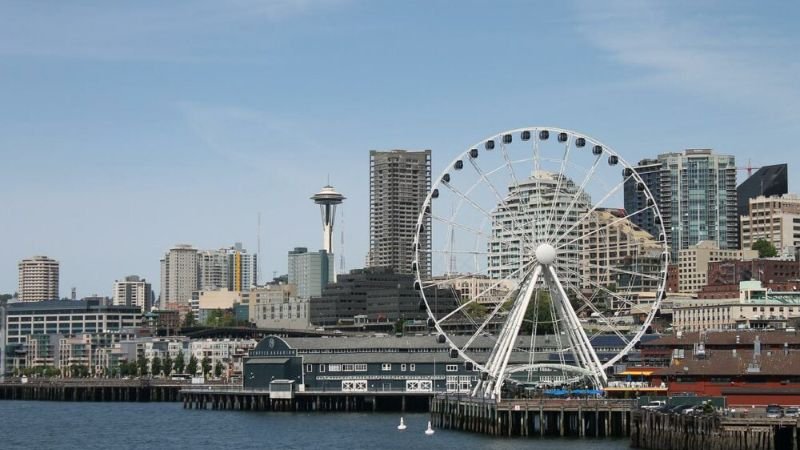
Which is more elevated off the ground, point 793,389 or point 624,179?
point 624,179

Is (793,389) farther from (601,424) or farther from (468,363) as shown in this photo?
(468,363)

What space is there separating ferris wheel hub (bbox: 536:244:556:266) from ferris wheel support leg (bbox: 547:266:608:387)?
0.91 metres

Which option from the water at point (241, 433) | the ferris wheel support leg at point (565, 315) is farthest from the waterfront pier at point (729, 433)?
the ferris wheel support leg at point (565, 315)

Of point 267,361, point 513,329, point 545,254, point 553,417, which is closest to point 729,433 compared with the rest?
point 553,417

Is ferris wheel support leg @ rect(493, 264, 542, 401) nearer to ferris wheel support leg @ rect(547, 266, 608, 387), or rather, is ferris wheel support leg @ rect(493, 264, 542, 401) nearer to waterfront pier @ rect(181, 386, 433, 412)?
ferris wheel support leg @ rect(547, 266, 608, 387)

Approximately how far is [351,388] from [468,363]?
48690mm

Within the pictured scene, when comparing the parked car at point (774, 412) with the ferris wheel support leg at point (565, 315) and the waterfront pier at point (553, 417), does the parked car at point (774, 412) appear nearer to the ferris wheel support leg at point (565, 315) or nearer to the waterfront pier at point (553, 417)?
the waterfront pier at point (553, 417)

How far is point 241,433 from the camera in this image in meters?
139

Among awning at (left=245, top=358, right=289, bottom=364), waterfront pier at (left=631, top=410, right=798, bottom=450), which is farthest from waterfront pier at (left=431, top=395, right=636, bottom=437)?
awning at (left=245, top=358, right=289, bottom=364)

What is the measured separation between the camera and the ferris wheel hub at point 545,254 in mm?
123438

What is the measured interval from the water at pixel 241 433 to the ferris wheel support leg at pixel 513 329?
4715 mm

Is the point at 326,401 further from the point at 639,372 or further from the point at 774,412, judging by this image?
the point at 774,412

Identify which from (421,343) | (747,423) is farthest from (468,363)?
(421,343)

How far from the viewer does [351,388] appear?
17662 centimetres
